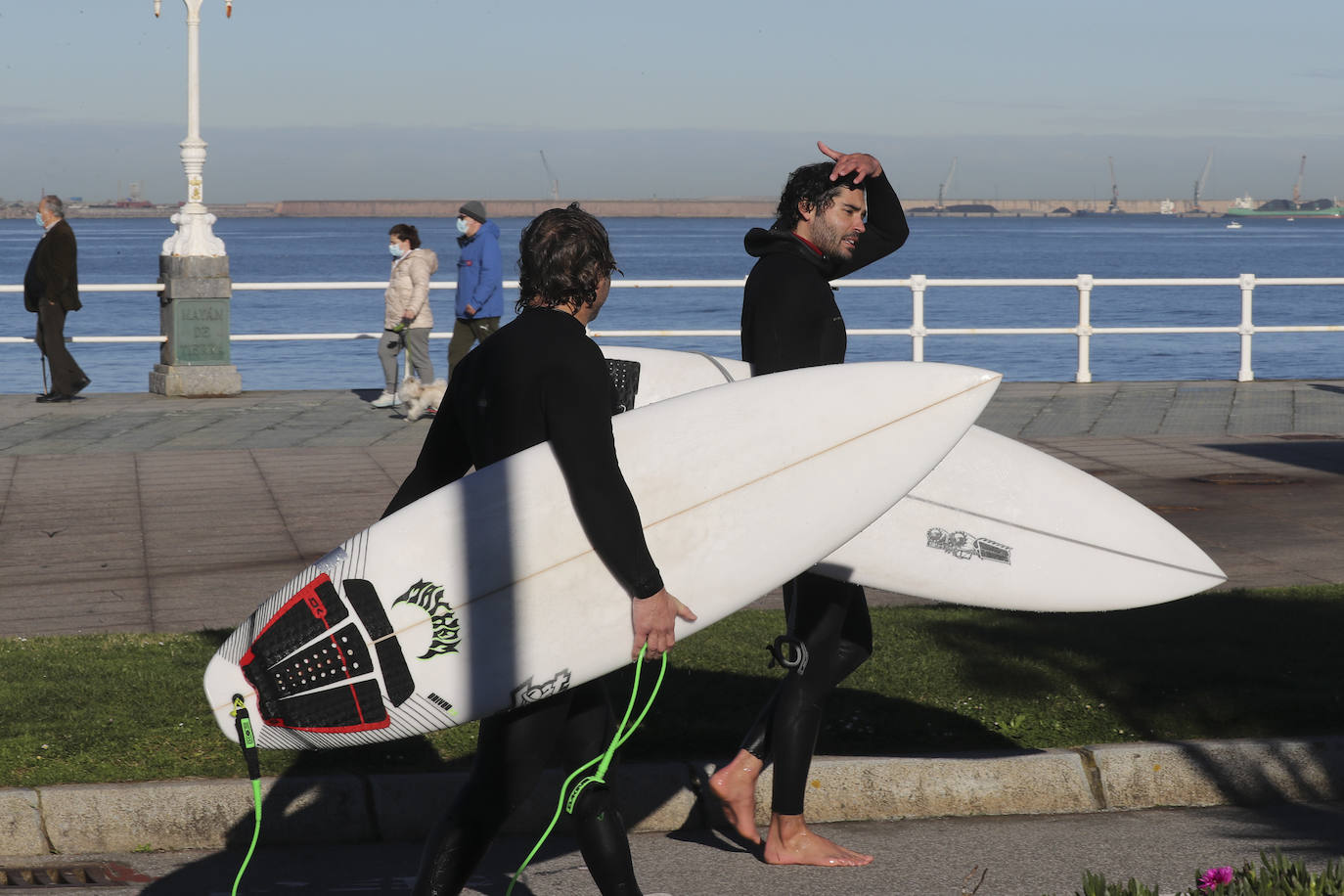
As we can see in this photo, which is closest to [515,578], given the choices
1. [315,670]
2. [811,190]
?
[315,670]

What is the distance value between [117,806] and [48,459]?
7.95 metres

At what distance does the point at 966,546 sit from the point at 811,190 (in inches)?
49.4

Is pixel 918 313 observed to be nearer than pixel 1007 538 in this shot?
No

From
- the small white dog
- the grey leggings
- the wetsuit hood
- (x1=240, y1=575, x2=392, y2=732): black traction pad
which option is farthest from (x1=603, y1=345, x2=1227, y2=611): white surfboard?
the grey leggings

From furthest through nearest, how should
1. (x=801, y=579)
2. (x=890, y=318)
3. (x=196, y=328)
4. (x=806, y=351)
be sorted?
1. (x=890, y=318)
2. (x=196, y=328)
3. (x=801, y=579)
4. (x=806, y=351)

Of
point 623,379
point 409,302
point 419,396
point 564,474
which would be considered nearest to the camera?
point 564,474

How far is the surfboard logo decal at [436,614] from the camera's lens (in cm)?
356

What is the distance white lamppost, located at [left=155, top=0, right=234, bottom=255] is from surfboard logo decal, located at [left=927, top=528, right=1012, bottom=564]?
12216 mm

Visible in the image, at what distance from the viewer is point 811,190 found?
4.19 m

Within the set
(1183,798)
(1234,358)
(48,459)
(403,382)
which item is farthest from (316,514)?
(1234,358)

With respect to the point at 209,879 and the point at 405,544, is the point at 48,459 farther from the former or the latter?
the point at 405,544

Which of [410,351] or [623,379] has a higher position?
[623,379]

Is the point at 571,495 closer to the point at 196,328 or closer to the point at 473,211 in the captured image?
the point at 473,211

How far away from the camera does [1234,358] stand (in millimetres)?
42250
